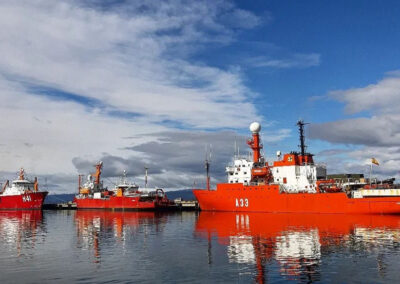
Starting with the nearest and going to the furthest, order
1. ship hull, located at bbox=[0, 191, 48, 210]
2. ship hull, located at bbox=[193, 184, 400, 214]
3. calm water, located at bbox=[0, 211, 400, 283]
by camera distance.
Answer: calm water, located at bbox=[0, 211, 400, 283] < ship hull, located at bbox=[193, 184, 400, 214] < ship hull, located at bbox=[0, 191, 48, 210]

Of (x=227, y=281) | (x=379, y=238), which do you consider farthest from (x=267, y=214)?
(x=227, y=281)

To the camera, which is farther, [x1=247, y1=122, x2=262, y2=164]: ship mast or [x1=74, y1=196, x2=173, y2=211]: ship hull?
[x1=74, y1=196, x2=173, y2=211]: ship hull

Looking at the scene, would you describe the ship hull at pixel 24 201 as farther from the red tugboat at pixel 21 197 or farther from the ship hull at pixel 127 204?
the ship hull at pixel 127 204

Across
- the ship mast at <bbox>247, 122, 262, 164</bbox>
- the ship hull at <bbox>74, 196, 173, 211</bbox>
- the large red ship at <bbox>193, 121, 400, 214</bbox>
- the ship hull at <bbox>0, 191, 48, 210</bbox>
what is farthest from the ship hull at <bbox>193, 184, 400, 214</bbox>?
the ship hull at <bbox>0, 191, 48, 210</bbox>

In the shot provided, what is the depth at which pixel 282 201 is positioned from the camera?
64.2 metres

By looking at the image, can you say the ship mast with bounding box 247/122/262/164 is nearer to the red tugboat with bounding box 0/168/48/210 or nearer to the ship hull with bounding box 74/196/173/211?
the ship hull with bounding box 74/196/173/211

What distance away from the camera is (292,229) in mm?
42969

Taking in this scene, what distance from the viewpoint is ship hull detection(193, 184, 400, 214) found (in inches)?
2290

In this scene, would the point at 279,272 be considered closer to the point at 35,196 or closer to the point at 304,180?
the point at 304,180

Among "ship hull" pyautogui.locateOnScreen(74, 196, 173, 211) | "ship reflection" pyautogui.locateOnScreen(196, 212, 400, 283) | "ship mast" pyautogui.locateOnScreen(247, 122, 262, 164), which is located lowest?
"ship reflection" pyautogui.locateOnScreen(196, 212, 400, 283)

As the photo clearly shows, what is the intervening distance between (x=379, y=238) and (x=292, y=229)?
10058 mm

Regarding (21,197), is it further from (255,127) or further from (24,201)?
(255,127)

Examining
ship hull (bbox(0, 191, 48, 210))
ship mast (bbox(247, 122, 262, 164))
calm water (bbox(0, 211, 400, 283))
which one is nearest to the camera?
calm water (bbox(0, 211, 400, 283))

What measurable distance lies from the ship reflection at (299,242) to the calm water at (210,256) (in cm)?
6
